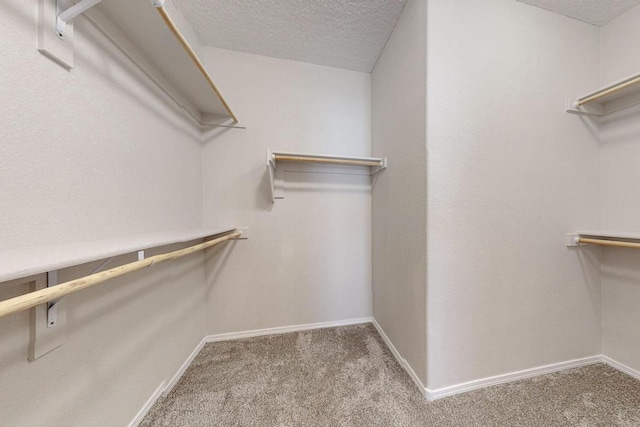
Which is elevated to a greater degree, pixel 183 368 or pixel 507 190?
pixel 507 190

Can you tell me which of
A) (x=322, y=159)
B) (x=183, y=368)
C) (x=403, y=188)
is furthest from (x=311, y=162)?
(x=183, y=368)

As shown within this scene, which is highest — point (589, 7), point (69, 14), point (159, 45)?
point (589, 7)

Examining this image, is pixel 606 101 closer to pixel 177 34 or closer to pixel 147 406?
pixel 177 34

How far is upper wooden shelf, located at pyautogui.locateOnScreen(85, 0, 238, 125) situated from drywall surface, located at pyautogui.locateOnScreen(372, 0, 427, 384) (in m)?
1.20

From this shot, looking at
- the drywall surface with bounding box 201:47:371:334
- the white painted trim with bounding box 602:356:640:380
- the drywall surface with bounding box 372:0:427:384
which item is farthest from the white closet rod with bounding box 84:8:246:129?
the white painted trim with bounding box 602:356:640:380

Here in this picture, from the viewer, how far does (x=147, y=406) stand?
41.0 inches

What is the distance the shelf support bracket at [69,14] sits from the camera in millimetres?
623

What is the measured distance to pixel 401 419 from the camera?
1.03 metres

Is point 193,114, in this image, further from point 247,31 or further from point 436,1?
point 436,1

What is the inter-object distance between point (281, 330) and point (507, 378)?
1600mm

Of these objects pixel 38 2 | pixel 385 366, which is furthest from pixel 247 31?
pixel 385 366

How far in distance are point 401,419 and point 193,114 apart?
231 centimetres

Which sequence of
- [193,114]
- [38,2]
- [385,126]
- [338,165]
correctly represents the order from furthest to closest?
1. [338,165]
2. [385,126]
3. [193,114]
4. [38,2]

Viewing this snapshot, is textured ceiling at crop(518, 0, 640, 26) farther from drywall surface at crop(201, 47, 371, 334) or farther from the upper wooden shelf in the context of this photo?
the upper wooden shelf
